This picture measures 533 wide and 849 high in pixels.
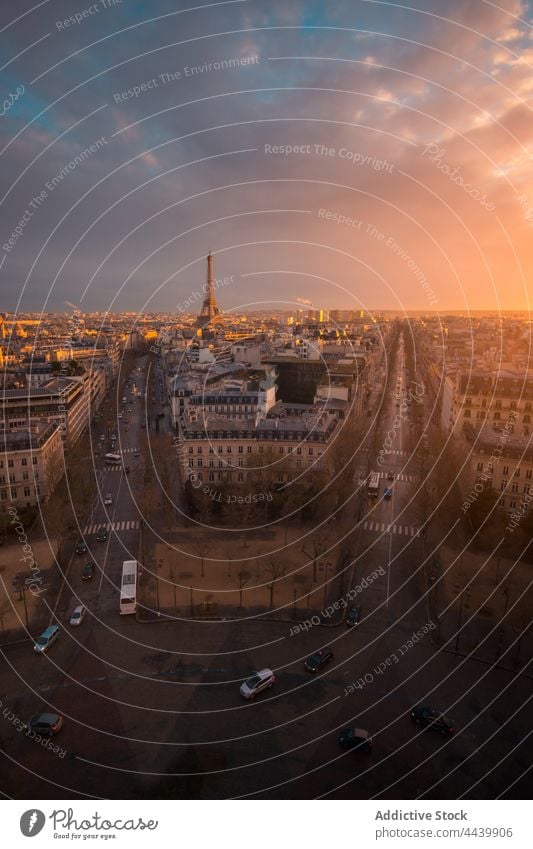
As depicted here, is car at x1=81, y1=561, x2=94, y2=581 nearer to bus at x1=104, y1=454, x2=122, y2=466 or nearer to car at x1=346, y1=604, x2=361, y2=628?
car at x1=346, y1=604, x2=361, y2=628

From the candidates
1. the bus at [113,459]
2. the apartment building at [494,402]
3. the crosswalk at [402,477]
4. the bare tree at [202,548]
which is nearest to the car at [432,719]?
the bare tree at [202,548]

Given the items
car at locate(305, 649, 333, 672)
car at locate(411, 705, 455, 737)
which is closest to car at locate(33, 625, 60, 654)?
car at locate(305, 649, 333, 672)

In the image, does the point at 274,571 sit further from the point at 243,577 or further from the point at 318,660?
the point at 318,660

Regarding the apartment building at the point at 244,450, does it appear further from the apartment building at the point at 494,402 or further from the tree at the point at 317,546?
the apartment building at the point at 494,402

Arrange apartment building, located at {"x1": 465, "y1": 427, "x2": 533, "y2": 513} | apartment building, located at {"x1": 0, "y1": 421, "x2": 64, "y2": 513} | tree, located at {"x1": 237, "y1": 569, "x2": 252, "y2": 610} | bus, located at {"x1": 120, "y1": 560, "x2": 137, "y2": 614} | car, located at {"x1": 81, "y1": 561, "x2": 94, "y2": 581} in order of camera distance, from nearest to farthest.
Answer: bus, located at {"x1": 120, "y1": 560, "x2": 137, "y2": 614}
tree, located at {"x1": 237, "y1": 569, "x2": 252, "y2": 610}
car, located at {"x1": 81, "y1": 561, "x2": 94, "y2": 581}
apartment building, located at {"x1": 465, "y1": 427, "x2": 533, "y2": 513}
apartment building, located at {"x1": 0, "y1": 421, "x2": 64, "y2": 513}

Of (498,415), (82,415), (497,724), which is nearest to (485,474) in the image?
(498,415)
